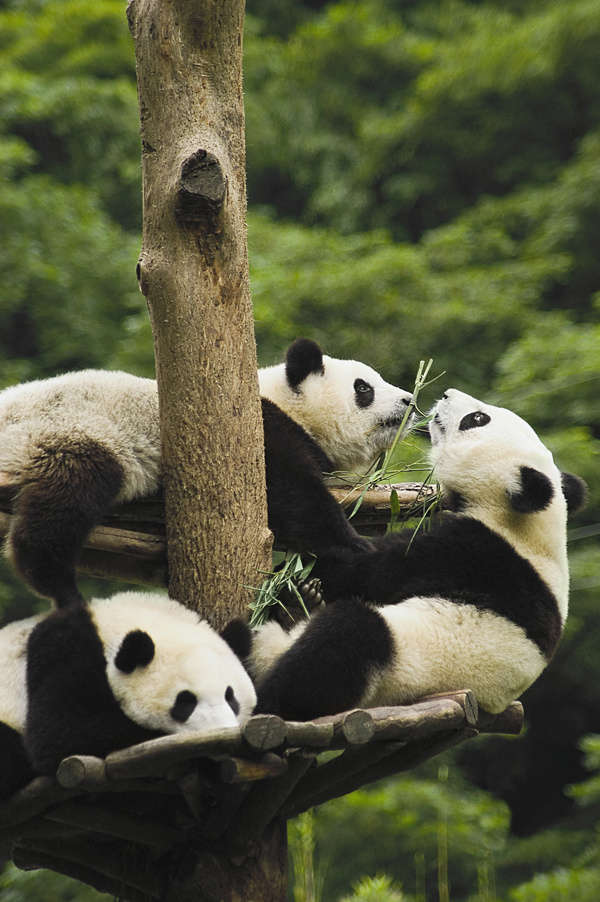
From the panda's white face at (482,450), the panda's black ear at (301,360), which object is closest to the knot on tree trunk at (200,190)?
the panda's black ear at (301,360)

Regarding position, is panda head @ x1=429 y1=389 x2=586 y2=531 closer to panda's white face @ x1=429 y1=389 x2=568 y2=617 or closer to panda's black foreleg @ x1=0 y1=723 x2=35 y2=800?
panda's white face @ x1=429 y1=389 x2=568 y2=617

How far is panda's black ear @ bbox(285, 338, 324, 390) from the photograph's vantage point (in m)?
3.60

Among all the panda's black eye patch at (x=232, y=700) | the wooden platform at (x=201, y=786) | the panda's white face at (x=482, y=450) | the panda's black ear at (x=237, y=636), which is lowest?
the wooden platform at (x=201, y=786)

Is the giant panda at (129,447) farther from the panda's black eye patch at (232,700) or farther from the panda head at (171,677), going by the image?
the panda's black eye patch at (232,700)

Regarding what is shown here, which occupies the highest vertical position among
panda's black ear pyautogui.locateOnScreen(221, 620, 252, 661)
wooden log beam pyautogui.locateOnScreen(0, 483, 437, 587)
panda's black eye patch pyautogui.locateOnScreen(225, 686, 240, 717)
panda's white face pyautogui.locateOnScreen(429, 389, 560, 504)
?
panda's white face pyautogui.locateOnScreen(429, 389, 560, 504)

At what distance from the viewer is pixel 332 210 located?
42.5 feet

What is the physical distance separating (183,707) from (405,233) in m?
11.9

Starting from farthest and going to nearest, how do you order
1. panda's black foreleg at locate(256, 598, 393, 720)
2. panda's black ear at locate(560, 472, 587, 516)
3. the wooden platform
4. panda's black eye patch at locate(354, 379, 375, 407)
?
panda's black eye patch at locate(354, 379, 375, 407)
panda's black ear at locate(560, 472, 587, 516)
panda's black foreleg at locate(256, 598, 393, 720)
the wooden platform

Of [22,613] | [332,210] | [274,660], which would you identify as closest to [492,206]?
[332,210]

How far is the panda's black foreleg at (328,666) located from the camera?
2.56 meters

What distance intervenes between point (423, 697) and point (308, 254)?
7.32 meters

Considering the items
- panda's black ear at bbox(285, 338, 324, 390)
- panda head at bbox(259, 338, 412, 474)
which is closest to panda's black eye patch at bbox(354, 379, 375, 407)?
panda head at bbox(259, 338, 412, 474)

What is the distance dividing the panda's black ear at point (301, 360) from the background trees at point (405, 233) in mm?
3903

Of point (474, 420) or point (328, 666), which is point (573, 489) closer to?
point (474, 420)
